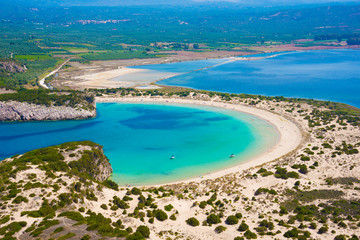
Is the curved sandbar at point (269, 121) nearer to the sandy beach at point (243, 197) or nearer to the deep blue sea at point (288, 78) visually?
the sandy beach at point (243, 197)

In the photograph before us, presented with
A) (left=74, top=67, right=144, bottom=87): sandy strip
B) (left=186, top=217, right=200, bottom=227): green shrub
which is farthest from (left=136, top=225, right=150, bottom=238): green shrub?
(left=74, top=67, right=144, bottom=87): sandy strip

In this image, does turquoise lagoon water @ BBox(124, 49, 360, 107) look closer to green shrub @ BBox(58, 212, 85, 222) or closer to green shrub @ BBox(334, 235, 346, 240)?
green shrub @ BBox(334, 235, 346, 240)

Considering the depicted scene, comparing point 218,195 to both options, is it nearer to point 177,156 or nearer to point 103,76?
point 177,156

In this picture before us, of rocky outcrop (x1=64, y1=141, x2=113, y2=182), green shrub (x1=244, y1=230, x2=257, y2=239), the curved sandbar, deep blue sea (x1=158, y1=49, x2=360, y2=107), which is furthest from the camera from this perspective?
deep blue sea (x1=158, y1=49, x2=360, y2=107)

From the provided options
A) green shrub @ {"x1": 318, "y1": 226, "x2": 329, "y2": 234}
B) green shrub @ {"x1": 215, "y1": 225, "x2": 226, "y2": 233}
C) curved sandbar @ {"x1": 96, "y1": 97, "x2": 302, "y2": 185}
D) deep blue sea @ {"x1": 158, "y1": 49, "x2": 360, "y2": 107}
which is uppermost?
deep blue sea @ {"x1": 158, "y1": 49, "x2": 360, "y2": 107}

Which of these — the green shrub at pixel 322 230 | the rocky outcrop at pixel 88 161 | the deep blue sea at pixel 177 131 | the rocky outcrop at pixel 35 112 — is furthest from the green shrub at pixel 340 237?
the rocky outcrop at pixel 35 112
